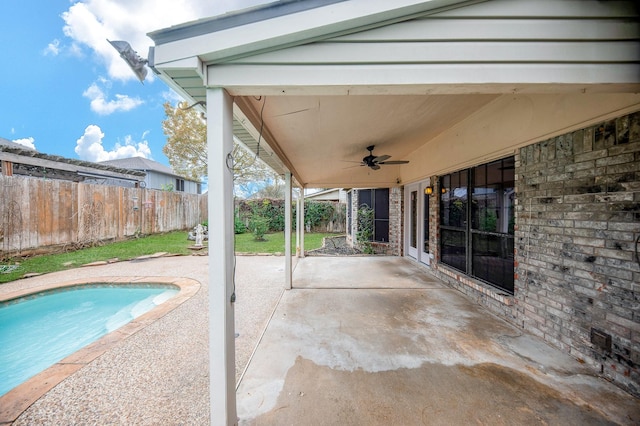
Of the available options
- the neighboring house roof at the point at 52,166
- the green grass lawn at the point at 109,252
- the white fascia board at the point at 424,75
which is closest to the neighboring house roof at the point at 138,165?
the neighboring house roof at the point at 52,166

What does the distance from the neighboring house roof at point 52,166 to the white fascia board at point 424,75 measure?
10225 millimetres

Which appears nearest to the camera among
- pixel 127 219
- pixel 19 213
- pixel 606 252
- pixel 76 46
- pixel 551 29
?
pixel 551 29

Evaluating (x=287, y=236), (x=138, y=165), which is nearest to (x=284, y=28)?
(x=287, y=236)

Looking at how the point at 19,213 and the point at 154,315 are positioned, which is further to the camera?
the point at 19,213

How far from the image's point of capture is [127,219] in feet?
32.0

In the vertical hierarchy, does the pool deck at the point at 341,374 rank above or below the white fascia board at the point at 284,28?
below

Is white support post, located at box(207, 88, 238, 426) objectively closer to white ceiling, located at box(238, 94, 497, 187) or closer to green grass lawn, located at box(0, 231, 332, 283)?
white ceiling, located at box(238, 94, 497, 187)

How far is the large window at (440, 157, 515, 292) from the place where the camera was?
11.4 ft

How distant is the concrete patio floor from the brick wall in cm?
29

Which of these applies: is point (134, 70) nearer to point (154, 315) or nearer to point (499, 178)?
point (154, 315)

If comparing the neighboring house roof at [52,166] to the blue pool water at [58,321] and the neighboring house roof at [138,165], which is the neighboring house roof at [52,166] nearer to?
the blue pool water at [58,321]

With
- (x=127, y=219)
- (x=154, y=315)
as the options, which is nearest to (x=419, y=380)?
(x=154, y=315)

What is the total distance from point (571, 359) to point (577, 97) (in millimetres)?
2633

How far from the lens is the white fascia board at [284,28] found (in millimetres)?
1470
